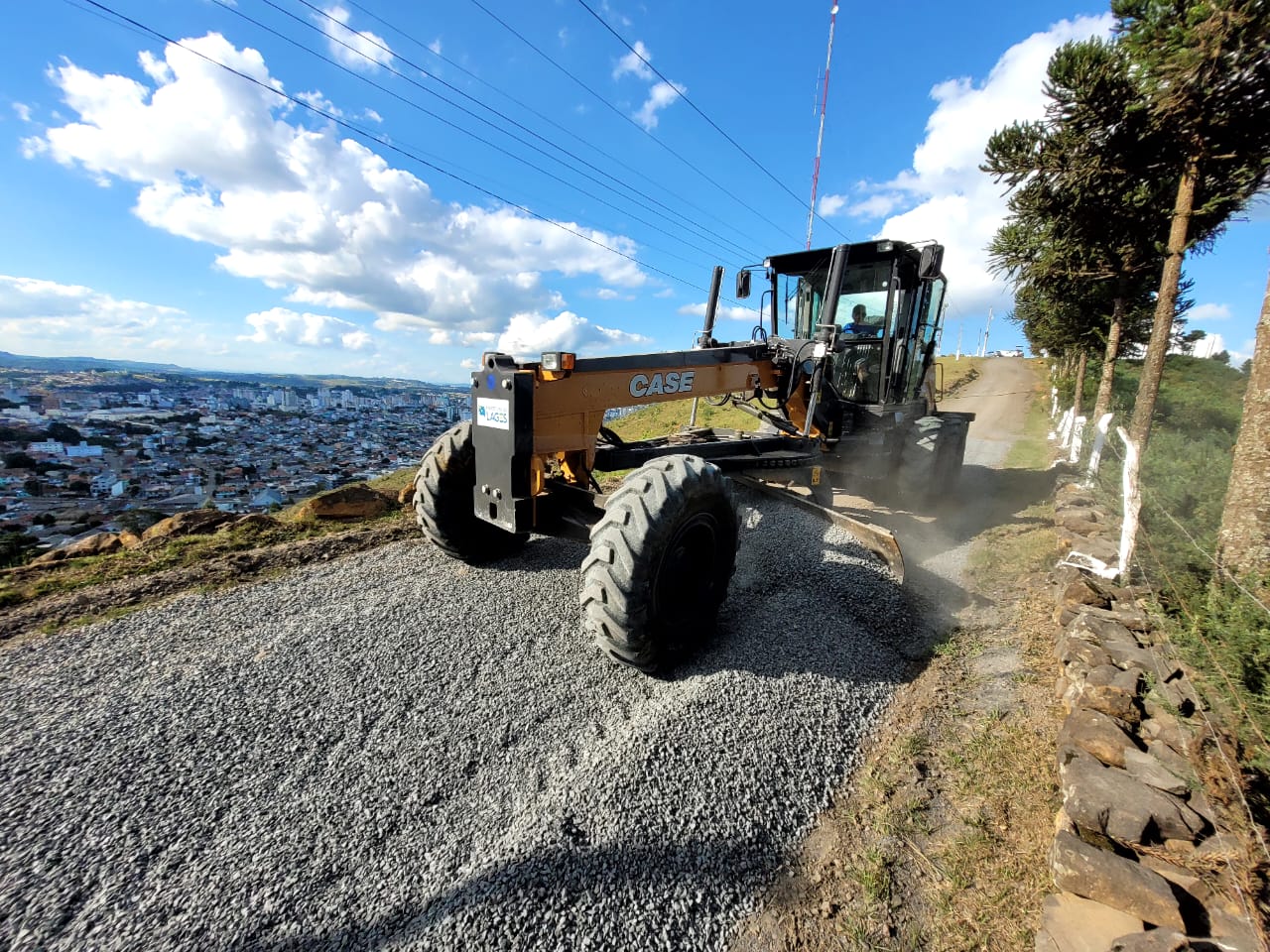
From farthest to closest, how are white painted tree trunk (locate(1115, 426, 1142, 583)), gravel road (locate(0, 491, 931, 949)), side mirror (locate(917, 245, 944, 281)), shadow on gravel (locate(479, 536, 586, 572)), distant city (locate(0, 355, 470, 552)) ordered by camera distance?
distant city (locate(0, 355, 470, 552))
side mirror (locate(917, 245, 944, 281))
shadow on gravel (locate(479, 536, 586, 572))
white painted tree trunk (locate(1115, 426, 1142, 583))
gravel road (locate(0, 491, 931, 949))

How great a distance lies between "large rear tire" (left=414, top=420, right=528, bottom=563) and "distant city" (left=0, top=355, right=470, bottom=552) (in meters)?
0.48

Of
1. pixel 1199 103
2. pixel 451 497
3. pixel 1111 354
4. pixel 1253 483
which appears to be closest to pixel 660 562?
pixel 451 497

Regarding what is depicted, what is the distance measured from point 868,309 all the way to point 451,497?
5.58m

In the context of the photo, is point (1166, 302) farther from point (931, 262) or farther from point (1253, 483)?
point (1253, 483)

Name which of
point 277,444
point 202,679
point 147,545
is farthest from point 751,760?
point 277,444

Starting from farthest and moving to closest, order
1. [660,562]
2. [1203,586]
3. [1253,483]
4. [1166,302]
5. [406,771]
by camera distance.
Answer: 1. [1166,302]
2. [1203,586]
3. [1253,483]
4. [660,562]
5. [406,771]

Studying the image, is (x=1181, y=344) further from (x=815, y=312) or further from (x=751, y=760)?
(x=751, y=760)

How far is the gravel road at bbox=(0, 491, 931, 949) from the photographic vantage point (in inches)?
81.0

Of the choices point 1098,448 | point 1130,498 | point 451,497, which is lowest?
point 451,497

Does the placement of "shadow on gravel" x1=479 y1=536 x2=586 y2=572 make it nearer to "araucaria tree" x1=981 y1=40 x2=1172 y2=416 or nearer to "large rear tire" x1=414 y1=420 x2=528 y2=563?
"large rear tire" x1=414 y1=420 x2=528 y2=563

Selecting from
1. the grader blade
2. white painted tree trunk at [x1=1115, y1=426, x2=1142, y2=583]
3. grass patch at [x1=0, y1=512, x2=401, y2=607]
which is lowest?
grass patch at [x1=0, y1=512, x2=401, y2=607]

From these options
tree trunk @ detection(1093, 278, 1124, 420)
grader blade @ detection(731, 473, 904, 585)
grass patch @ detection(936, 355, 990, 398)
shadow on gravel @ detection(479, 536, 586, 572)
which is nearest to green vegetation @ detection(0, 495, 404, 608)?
shadow on gravel @ detection(479, 536, 586, 572)

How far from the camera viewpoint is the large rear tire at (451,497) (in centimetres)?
480

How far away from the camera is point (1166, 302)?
6848 millimetres
